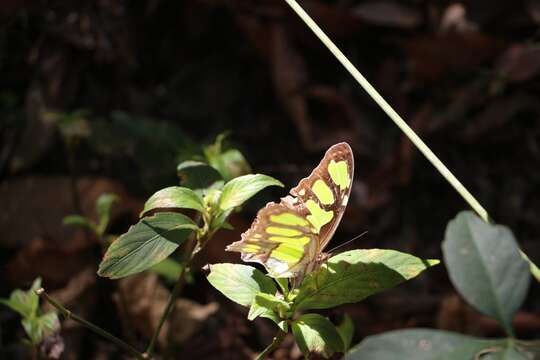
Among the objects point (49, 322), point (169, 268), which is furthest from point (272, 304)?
point (169, 268)

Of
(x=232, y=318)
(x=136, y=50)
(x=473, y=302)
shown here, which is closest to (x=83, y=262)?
(x=232, y=318)

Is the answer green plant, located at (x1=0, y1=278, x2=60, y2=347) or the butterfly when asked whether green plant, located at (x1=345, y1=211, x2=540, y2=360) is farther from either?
green plant, located at (x1=0, y1=278, x2=60, y2=347)

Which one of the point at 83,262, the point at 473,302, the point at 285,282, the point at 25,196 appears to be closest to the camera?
the point at 473,302

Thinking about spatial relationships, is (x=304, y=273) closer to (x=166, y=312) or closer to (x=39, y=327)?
(x=166, y=312)

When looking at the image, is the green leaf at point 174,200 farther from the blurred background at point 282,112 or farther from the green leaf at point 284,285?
the blurred background at point 282,112

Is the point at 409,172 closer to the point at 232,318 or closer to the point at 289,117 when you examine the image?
the point at 289,117

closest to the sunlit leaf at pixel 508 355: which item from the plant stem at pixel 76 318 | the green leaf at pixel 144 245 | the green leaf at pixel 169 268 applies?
the green leaf at pixel 144 245
